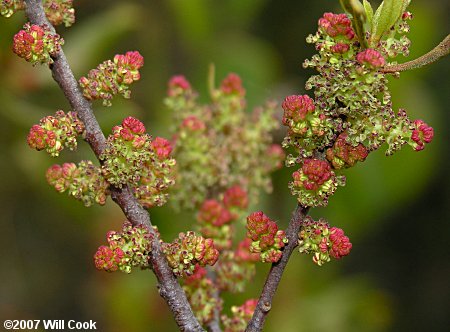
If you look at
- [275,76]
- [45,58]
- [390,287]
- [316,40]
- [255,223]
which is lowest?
[255,223]

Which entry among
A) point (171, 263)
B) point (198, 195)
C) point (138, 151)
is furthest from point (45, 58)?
point (198, 195)

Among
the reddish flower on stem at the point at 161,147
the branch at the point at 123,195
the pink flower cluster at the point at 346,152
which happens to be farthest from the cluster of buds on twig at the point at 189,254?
the pink flower cluster at the point at 346,152

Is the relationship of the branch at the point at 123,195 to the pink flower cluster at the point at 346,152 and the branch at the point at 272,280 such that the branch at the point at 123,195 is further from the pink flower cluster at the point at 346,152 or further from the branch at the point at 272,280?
the pink flower cluster at the point at 346,152

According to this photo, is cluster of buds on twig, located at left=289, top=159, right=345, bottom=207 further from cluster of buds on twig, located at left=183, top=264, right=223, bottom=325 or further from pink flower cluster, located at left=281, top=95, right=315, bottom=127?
cluster of buds on twig, located at left=183, top=264, right=223, bottom=325

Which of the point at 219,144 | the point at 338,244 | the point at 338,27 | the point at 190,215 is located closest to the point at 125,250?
the point at 338,244

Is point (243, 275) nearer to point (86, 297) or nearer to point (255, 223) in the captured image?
point (255, 223)

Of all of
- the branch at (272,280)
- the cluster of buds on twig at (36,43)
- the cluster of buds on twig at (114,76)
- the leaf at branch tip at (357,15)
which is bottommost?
the branch at (272,280)

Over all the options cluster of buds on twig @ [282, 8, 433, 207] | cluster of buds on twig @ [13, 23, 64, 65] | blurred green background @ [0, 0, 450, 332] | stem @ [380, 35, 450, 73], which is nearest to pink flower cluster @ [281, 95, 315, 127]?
cluster of buds on twig @ [282, 8, 433, 207]
